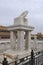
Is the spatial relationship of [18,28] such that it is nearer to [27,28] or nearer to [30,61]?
[27,28]

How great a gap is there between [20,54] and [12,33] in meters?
1.02

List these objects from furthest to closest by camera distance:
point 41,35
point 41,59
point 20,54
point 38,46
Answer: point 41,35
point 38,46
point 20,54
point 41,59

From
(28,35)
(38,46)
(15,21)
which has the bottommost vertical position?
(38,46)

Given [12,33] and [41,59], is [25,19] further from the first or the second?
[41,59]

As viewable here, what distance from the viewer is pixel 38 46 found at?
30.5ft

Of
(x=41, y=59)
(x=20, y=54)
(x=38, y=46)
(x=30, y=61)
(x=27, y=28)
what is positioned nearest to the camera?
(x=30, y=61)

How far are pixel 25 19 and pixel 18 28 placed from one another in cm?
61

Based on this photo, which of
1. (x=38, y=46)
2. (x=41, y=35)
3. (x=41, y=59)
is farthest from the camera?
(x=41, y=35)

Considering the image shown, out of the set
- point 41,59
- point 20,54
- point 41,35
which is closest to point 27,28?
point 20,54

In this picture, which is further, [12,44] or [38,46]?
[38,46]

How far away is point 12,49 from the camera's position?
4.73 m

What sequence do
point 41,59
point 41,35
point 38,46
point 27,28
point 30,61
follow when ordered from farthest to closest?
point 41,35
point 38,46
point 27,28
point 41,59
point 30,61

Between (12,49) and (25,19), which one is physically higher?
(25,19)

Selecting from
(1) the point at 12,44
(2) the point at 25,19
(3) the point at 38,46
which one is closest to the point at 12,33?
(1) the point at 12,44
